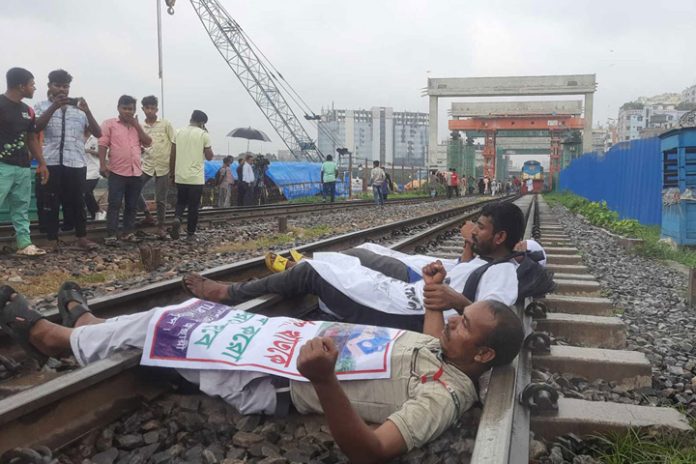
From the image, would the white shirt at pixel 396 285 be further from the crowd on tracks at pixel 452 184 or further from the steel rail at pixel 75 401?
the crowd on tracks at pixel 452 184

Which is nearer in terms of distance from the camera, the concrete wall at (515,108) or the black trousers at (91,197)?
the black trousers at (91,197)

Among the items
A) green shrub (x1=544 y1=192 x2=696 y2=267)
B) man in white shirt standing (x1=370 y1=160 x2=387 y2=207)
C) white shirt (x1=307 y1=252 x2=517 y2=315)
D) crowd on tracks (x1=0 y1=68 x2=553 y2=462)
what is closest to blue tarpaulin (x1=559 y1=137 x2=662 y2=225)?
green shrub (x1=544 y1=192 x2=696 y2=267)

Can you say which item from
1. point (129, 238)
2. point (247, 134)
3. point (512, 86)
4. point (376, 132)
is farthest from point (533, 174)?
point (376, 132)

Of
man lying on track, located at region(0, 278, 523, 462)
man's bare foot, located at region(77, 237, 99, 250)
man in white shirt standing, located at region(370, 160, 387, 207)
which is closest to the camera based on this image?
man lying on track, located at region(0, 278, 523, 462)

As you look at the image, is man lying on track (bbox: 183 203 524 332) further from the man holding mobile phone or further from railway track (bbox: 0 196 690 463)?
the man holding mobile phone

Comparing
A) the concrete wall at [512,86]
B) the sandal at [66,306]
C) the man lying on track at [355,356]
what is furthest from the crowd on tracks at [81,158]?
the concrete wall at [512,86]

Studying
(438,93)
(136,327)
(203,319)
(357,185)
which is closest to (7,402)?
(136,327)

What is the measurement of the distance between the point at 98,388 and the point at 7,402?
362 millimetres

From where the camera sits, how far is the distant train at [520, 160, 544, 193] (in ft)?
172

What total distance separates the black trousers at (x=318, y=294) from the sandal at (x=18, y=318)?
115 cm

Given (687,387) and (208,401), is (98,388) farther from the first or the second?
(687,387)

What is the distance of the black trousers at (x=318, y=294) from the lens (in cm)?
317

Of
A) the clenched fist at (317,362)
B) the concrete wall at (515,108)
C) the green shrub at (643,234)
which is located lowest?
the green shrub at (643,234)

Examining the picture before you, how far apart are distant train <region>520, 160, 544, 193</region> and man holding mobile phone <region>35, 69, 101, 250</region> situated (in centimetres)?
4922
